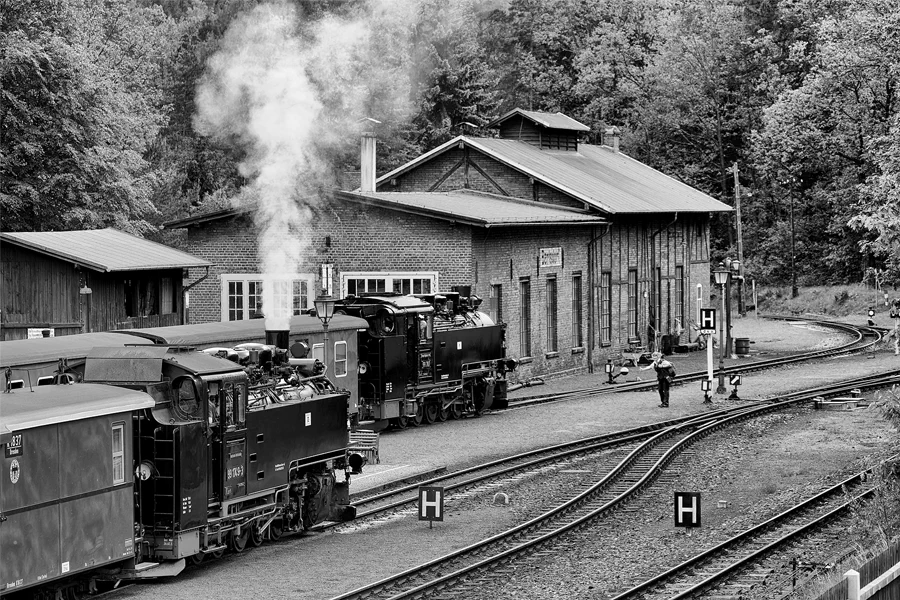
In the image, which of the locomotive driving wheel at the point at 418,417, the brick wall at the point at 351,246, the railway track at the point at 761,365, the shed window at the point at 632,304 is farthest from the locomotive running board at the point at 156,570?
the shed window at the point at 632,304

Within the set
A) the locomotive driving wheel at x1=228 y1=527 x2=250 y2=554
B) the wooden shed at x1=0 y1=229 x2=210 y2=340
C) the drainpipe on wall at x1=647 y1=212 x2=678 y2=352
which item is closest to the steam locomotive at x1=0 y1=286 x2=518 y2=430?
the wooden shed at x1=0 y1=229 x2=210 y2=340

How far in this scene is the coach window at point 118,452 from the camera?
13.5 m

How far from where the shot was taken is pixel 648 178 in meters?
53.8

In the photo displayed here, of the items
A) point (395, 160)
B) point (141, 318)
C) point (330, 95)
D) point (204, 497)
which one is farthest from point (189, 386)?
point (395, 160)

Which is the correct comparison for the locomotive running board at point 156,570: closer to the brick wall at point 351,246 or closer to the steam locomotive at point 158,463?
the steam locomotive at point 158,463

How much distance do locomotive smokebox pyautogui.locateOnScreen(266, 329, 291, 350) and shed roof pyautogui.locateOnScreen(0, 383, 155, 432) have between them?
479 cm

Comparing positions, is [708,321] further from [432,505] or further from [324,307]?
[432,505]

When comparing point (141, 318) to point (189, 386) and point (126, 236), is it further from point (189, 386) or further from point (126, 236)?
point (189, 386)

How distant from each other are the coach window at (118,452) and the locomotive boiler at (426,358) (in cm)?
1432

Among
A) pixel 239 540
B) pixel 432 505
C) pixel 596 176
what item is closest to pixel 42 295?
pixel 432 505

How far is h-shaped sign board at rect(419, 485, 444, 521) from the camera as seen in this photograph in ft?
60.5

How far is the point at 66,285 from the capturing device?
91.7ft

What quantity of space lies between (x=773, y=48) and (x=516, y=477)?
56.2 meters

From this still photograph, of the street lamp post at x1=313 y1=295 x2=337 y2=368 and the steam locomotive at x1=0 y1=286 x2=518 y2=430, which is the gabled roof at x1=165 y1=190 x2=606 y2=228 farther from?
the street lamp post at x1=313 y1=295 x2=337 y2=368
